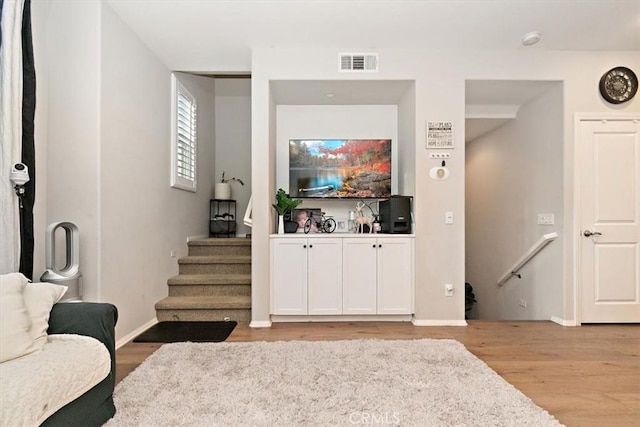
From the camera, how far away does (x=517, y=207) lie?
454 cm

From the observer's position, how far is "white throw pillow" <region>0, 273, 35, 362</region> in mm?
1541

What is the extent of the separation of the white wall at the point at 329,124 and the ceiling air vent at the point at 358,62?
854 mm

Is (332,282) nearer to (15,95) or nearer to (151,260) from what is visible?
(151,260)

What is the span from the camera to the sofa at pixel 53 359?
1.36m

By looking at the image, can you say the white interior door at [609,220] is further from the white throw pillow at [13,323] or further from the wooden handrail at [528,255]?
the white throw pillow at [13,323]

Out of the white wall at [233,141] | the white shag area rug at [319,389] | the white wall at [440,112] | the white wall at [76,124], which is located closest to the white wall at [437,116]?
the white wall at [440,112]

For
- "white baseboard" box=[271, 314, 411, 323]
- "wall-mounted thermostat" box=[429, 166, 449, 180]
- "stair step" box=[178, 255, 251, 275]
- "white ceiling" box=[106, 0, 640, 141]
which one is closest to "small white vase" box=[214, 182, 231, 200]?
"stair step" box=[178, 255, 251, 275]

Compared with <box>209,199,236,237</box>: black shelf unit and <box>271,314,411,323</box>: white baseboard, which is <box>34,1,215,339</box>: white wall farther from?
<box>209,199,236,237</box>: black shelf unit

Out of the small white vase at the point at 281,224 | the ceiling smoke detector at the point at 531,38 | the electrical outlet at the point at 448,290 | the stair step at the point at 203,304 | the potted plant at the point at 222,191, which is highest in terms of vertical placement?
the ceiling smoke detector at the point at 531,38

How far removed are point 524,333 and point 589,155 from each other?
1931 mm

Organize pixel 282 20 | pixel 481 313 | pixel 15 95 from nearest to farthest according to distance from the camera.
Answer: pixel 15 95
pixel 282 20
pixel 481 313

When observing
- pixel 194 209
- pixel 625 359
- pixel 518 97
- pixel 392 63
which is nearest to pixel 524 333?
pixel 625 359

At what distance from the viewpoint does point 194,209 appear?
16.3 ft

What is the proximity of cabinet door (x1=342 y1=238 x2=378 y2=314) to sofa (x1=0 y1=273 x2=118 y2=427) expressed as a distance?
89.8 inches
